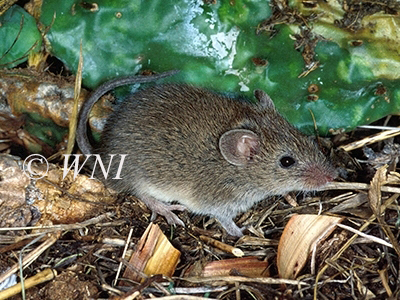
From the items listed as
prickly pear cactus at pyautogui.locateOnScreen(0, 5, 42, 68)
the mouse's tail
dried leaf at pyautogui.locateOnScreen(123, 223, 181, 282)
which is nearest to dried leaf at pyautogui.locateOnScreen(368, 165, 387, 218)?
dried leaf at pyautogui.locateOnScreen(123, 223, 181, 282)

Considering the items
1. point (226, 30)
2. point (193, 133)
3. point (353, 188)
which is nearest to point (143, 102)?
point (193, 133)

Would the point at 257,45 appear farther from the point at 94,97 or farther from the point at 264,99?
the point at 94,97

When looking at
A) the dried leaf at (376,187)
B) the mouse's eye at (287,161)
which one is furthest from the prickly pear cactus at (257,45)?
the dried leaf at (376,187)

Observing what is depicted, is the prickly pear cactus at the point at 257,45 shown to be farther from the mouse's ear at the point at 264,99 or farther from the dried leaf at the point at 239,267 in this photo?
the dried leaf at the point at 239,267

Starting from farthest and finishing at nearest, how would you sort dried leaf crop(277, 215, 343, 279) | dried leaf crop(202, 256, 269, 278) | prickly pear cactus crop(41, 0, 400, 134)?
prickly pear cactus crop(41, 0, 400, 134) < dried leaf crop(202, 256, 269, 278) < dried leaf crop(277, 215, 343, 279)

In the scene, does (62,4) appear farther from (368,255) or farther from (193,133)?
(368,255)

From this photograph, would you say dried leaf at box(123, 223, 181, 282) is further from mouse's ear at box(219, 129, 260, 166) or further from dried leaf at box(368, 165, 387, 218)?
dried leaf at box(368, 165, 387, 218)
